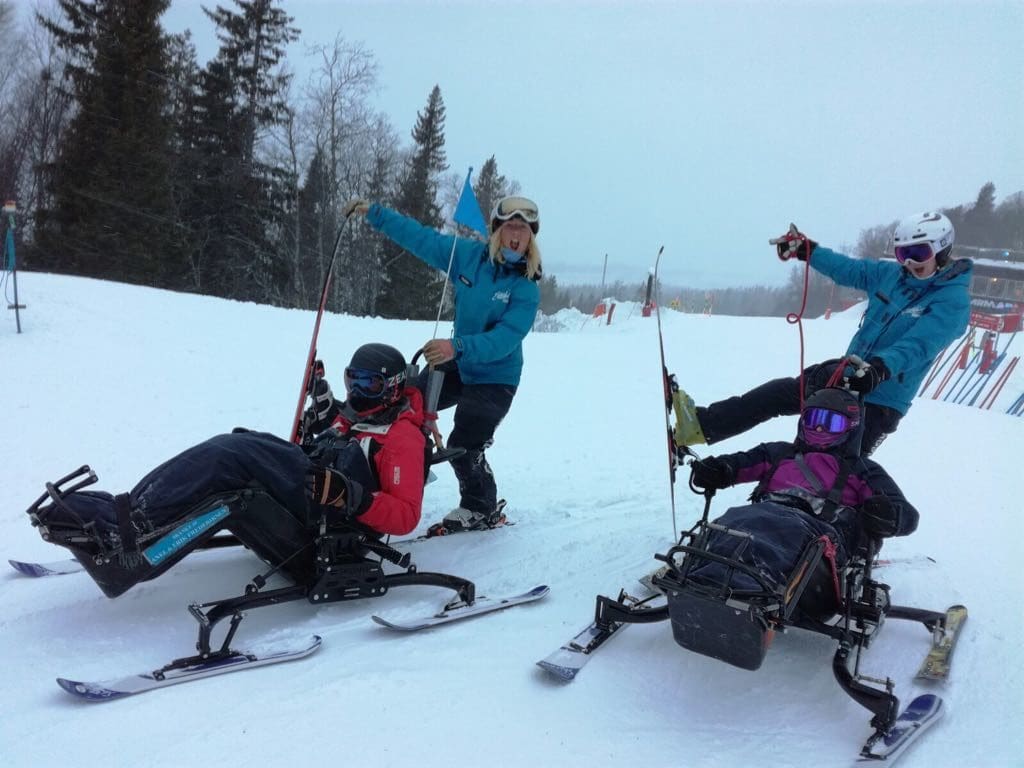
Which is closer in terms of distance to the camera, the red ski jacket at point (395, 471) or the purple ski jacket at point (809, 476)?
the purple ski jacket at point (809, 476)

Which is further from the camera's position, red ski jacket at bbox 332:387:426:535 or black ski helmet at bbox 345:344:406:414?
black ski helmet at bbox 345:344:406:414

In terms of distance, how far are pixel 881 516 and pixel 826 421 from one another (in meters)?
0.54

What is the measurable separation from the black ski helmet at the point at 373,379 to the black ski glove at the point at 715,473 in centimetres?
165

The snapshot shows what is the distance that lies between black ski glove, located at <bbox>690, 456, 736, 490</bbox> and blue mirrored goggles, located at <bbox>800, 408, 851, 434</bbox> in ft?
1.46

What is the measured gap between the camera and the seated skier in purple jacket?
2.78m

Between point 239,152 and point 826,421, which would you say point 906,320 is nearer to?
point 826,421

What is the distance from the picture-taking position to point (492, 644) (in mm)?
3137

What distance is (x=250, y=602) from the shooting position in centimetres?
297

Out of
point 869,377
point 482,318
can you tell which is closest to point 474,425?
point 482,318

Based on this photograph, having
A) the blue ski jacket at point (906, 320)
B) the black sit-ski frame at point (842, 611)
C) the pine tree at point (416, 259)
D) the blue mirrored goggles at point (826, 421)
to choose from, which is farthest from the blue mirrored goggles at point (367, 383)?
the pine tree at point (416, 259)

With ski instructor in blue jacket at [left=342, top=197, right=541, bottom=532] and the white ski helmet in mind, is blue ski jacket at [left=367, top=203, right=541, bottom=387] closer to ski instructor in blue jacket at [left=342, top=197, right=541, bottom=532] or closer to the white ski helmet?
ski instructor in blue jacket at [left=342, top=197, right=541, bottom=532]

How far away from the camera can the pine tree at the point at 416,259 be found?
33.3m

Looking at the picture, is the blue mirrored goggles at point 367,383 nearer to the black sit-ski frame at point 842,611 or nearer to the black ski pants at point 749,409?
the black sit-ski frame at point 842,611

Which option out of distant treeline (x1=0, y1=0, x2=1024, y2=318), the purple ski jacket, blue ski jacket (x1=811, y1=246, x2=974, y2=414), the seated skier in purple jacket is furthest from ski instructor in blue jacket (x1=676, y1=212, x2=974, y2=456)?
distant treeline (x1=0, y1=0, x2=1024, y2=318)
